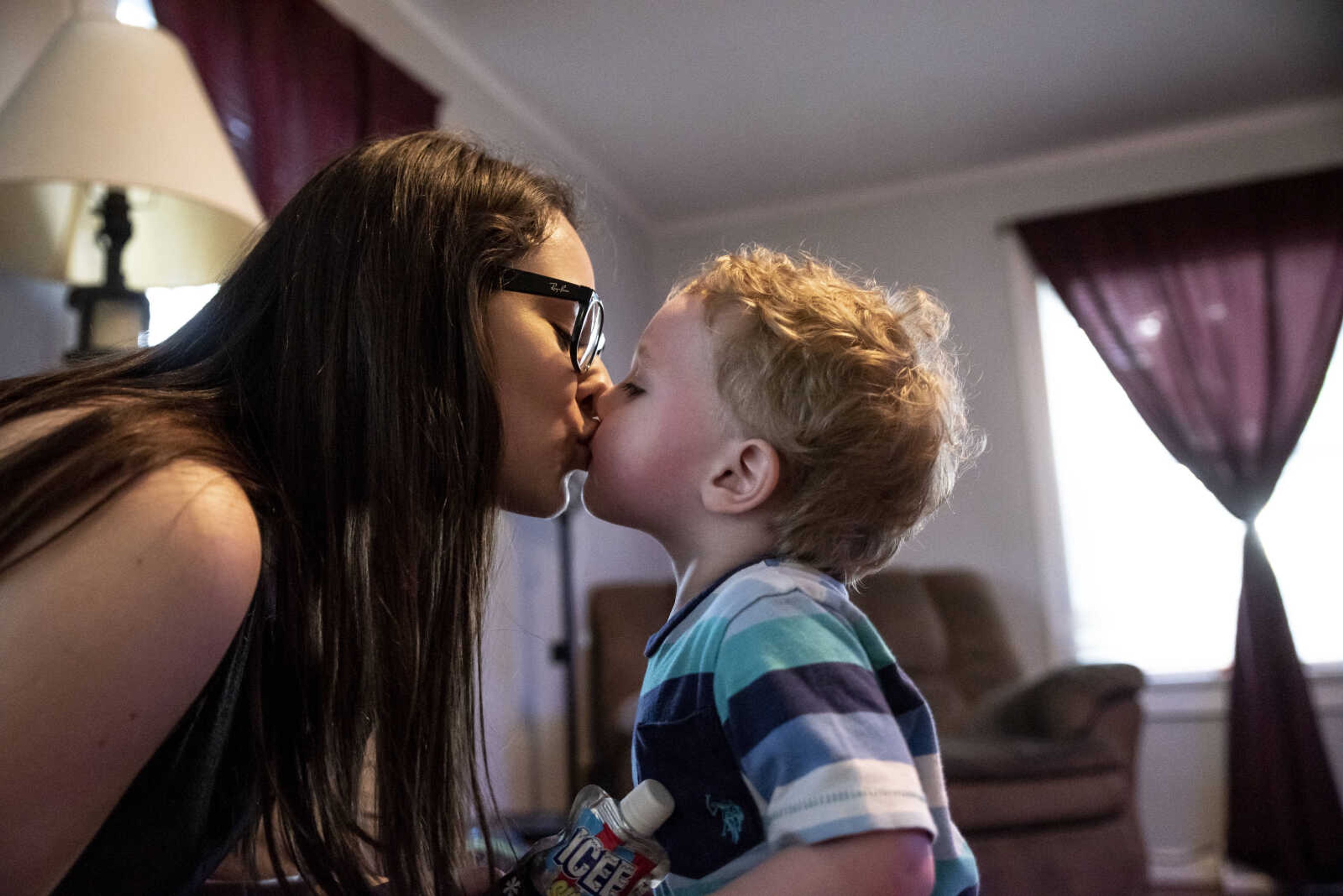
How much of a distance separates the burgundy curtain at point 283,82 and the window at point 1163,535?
291cm

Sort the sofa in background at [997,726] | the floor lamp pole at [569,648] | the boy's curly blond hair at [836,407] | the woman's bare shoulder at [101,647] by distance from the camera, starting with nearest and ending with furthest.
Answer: the woman's bare shoulder at [101,647]
the boy's curly blond hair at [836,407]
the sofa in background at [997,726]
the floor lamp pole at [569,648]

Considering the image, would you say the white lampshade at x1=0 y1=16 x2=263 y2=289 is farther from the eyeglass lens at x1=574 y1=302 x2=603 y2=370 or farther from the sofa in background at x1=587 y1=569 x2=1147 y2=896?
the sofa in background at x1=587 y1=569 x2=1147 y2=896

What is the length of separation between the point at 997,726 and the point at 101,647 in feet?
10.5

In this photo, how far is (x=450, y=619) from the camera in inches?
33.4

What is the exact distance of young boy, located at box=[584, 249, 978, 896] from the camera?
718mm

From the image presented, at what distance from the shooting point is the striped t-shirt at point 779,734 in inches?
28.0

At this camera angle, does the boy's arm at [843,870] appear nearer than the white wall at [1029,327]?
Yes

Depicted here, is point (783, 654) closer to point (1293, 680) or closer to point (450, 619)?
point (450, 619)

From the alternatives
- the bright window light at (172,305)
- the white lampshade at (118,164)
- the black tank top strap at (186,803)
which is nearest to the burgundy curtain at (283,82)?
the bright window light at (172,305)

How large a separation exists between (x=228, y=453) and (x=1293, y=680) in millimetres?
3920

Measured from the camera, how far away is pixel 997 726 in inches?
134

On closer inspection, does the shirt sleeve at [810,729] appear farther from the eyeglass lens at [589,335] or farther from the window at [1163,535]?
the window at [1163,535]

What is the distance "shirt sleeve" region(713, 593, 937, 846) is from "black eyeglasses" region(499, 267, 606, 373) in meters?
0.38

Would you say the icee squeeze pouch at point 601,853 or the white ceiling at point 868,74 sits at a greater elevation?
the white ceiling at point 868,74
